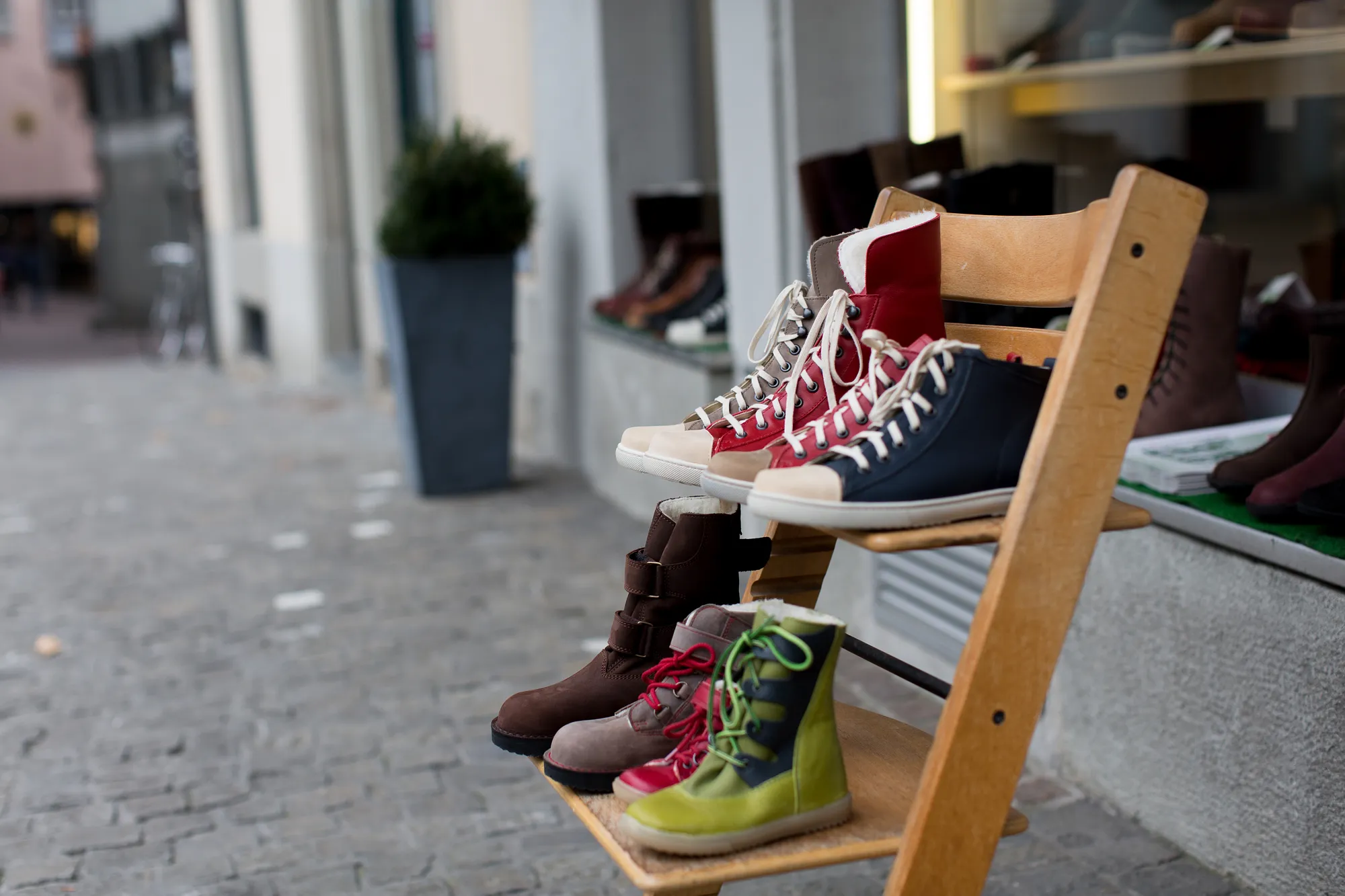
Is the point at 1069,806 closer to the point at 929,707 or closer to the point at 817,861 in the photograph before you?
the point at 929,707

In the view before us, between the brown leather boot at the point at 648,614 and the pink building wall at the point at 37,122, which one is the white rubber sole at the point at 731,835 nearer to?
the brown leather boot at the point at 648,614

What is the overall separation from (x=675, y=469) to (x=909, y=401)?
0.32 m

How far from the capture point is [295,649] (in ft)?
14.7

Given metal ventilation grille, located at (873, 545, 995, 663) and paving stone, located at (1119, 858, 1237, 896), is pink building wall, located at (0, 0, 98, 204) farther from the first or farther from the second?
paving stone, located at (1119, 858, 1237, 896)

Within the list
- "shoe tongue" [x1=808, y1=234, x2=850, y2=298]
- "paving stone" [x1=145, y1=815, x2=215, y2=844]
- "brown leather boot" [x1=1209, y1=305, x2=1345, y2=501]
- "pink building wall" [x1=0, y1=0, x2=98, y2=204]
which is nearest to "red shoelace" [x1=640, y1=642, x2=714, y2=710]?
"shoe tongue" [x1=808, y1=234, x2=850, y2=298]

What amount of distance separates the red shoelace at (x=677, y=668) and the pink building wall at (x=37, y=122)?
32991 millimetres

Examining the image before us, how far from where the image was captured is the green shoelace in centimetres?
151

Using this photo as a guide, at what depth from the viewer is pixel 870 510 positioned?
144cm

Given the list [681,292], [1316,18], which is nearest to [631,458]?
[1316,18]

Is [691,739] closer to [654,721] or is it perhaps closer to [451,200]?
[654,721]

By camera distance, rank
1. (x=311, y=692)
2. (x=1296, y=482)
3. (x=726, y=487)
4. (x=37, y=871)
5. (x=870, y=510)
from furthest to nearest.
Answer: (x=311, y=692), (x=37, y=871), (x=1296, y=482), (x=726, y=487), (x=870, y=510)

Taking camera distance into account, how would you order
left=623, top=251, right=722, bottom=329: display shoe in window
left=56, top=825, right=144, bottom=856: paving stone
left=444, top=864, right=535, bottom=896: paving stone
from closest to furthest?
left=444, top=864, right=535, bottom=896: paving stone
left=56, top=825, right=144, bottom=856: paving stone
left=623, top=251, right=722, bottom=329: display shoe in window

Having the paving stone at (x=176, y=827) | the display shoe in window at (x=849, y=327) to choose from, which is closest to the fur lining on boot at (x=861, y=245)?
the display shoe in window at (x=849, y=327)

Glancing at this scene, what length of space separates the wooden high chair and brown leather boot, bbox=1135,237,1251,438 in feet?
5.15
